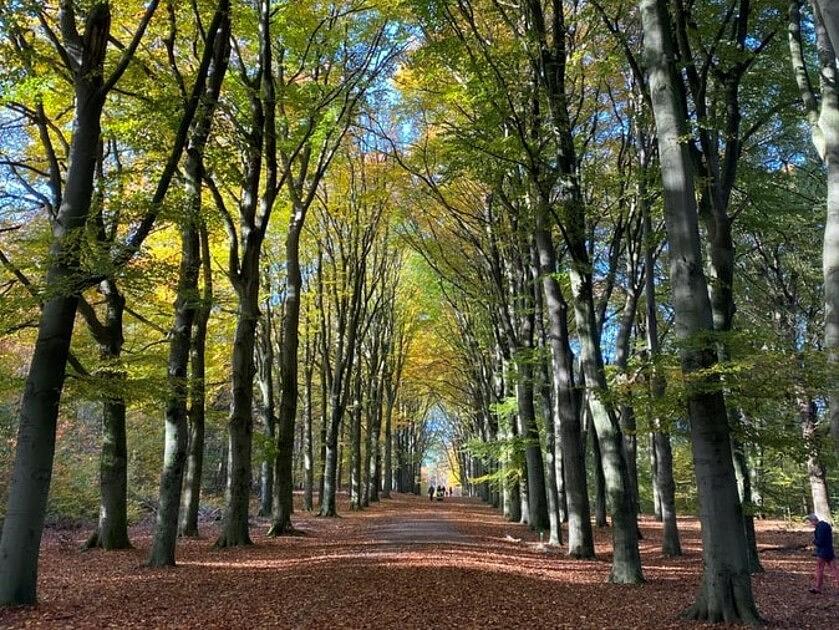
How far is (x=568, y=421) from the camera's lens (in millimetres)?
12648

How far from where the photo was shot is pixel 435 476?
13712 centimetres

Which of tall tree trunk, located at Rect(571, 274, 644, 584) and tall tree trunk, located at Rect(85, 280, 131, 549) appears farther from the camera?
tall tree trunk, located at Rect(85, 280, 131, 549)

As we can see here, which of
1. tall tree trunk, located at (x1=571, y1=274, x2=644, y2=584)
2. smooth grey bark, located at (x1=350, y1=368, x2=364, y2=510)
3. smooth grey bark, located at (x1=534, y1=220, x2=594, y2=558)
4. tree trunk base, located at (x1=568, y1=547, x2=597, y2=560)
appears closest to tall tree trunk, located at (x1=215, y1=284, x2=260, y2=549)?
smooth grey bark, located at (x1=534, y1=220, x2=594, y2=558)

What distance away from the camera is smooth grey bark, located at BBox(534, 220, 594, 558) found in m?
12.6

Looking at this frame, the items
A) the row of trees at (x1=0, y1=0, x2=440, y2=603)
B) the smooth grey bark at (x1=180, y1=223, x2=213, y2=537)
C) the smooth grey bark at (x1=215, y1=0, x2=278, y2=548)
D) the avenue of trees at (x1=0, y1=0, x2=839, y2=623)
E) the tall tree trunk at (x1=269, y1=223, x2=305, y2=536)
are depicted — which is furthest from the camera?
the tall tree trunk at (x1=269, y1=223, x2=305, y2=536)

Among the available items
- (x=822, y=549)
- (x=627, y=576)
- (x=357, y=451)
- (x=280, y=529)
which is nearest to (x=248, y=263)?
(x=280, y=529)

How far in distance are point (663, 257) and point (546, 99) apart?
12135 mm

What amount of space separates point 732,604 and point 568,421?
6154 mm

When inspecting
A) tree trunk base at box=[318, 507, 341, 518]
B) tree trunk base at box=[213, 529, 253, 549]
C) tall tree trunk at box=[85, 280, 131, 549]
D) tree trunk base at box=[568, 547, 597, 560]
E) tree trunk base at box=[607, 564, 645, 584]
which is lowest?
tree trunk base at box=[318, 507, 341, 518]

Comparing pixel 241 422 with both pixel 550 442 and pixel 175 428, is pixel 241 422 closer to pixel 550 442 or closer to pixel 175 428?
pixel 175 428

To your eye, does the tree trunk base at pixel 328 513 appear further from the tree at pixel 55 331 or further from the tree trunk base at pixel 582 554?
the tree at pixel 55 331

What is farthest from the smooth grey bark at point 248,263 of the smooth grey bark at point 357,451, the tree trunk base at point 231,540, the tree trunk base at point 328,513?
the smooth grey bark at point 357,451

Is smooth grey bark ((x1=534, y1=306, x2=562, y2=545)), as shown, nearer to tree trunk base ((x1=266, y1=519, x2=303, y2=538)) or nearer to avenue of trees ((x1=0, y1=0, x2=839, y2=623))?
avenue of trees ((x1=0, y1=0, x2=839, y2=623))

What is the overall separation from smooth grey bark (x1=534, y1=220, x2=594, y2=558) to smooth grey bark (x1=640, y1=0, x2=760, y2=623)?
4.69m
